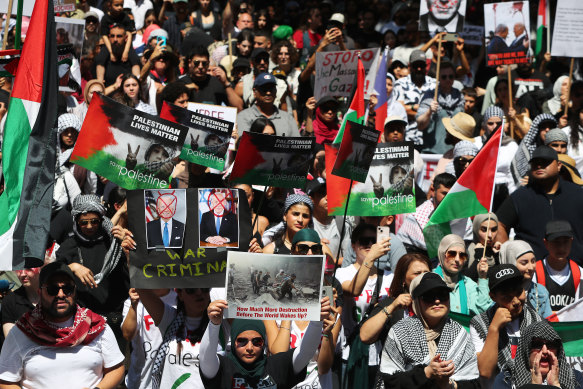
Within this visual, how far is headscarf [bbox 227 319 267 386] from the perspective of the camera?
670cm

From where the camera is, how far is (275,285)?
674 centimetres

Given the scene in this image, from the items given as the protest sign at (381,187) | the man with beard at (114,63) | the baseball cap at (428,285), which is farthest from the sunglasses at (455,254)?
the man with beard at (114,63)

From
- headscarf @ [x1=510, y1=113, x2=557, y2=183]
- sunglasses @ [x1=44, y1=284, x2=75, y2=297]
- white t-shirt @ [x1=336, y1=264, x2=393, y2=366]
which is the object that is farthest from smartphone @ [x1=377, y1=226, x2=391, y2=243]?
headscarf @ [x1=510, y1=113, x2=557, y2=183]

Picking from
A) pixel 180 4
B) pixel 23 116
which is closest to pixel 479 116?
pixel 180 4

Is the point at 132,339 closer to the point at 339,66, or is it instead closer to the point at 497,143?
the point at 497,143

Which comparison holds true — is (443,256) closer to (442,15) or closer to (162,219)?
(162,219)

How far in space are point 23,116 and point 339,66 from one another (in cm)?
556

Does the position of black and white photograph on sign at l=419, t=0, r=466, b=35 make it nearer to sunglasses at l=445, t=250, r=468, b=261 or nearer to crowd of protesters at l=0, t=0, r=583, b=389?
crowd of protesters at l=0, t=0, r=583, b=389

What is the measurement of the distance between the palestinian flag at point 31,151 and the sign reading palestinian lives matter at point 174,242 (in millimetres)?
687

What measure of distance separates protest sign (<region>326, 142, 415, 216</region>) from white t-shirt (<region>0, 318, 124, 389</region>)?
285cm

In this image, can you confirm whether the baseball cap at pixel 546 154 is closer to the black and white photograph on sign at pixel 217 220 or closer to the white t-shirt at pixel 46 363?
the black and white photograph on sign at pixel 217 220

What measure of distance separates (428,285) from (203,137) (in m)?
3.51

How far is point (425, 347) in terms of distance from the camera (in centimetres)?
670

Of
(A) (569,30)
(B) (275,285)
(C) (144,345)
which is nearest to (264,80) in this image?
(A) (569,30)
